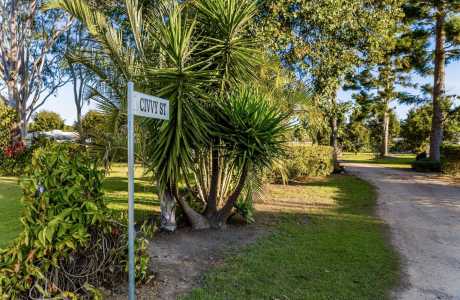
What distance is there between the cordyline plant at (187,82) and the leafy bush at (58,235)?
52.7 inches

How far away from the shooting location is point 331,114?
11.1 m

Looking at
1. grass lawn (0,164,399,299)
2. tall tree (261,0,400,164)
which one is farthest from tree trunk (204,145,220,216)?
tall tree (261,0,400,164)

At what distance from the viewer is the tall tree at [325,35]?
27.6 ft

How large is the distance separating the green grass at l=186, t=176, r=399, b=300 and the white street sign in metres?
1.80

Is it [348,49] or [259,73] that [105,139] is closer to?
[259,73]

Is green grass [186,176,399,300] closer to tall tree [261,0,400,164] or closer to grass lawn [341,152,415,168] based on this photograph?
tall tree [261,0,400,164]

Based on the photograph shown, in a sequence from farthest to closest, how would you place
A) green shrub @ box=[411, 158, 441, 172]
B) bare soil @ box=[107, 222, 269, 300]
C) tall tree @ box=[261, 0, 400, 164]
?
green shrub @ box=[411, 158, 441, 172]
tall tree @ box=[261, 0, 400, 164]
bare soil @ box=[107, 222, 269, 300]

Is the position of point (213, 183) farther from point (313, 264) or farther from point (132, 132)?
point (132, 132)

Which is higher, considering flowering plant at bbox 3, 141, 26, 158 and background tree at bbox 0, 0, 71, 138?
background tree at bbox 0, 0, 71, 138

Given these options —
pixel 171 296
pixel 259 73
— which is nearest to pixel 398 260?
pixel 171 296

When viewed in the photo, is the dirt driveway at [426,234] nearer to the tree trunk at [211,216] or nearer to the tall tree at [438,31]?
the tree trunk at [211,216]

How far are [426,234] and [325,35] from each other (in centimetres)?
589

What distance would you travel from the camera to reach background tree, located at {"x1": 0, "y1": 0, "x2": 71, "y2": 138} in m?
14.3

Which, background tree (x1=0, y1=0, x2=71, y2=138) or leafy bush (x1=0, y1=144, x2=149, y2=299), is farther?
background tree (x1=0, y1=0, x2=71, y2=138)
